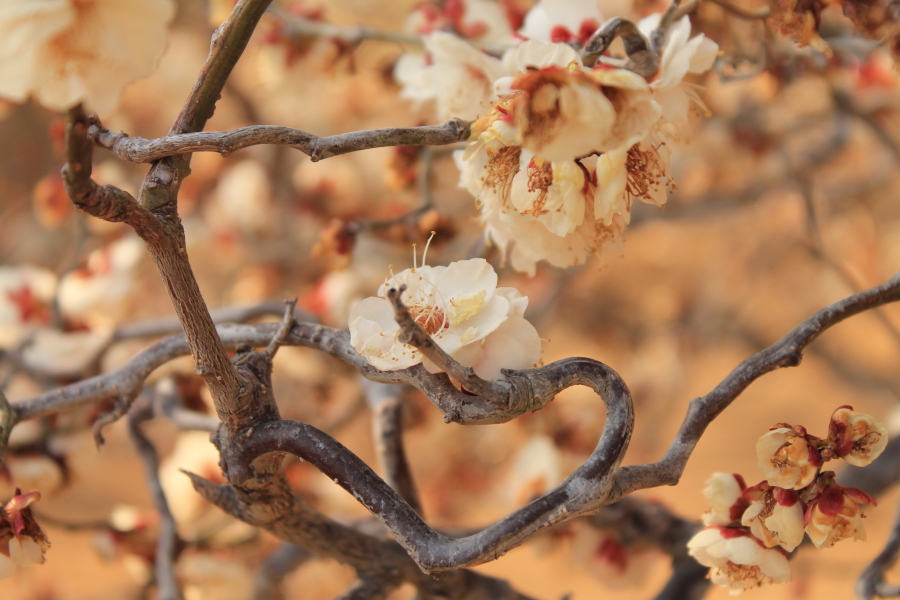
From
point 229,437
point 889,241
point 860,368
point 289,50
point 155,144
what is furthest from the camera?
point 889,241

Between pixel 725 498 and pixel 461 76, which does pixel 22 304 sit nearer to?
pixel 461 76

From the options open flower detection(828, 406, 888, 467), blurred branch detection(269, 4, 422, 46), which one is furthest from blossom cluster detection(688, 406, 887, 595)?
blurred branch detection(269, 4, 422, 46)

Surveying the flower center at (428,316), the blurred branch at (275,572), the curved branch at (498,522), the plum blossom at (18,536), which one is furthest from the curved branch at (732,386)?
the blurred branch at (275,572)

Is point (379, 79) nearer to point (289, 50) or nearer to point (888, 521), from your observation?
point (289, 50)

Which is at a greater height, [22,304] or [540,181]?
[22,304]

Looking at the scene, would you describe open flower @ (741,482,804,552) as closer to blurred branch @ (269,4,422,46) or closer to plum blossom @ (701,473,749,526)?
plum blossom @ (701,473,749,526)

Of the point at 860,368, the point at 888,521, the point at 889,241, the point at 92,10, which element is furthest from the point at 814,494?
the point at 889,241

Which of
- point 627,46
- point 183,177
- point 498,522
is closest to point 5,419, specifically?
point 183,177

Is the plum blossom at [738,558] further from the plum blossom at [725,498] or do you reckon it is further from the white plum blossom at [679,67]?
the white plum blossom at [679,67]
